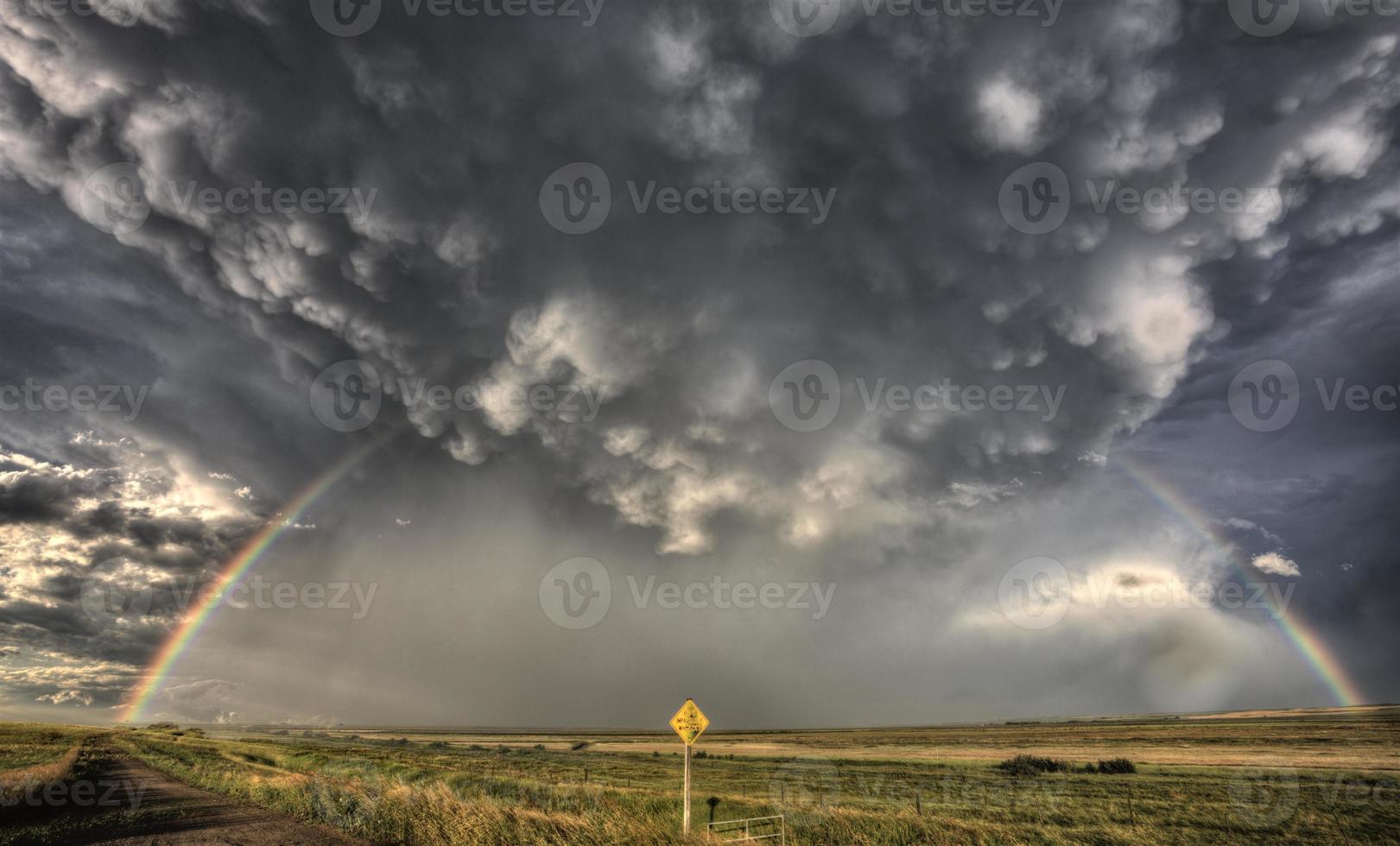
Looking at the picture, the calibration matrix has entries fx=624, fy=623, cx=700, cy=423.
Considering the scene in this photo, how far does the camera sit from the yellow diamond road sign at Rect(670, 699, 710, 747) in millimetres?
16250

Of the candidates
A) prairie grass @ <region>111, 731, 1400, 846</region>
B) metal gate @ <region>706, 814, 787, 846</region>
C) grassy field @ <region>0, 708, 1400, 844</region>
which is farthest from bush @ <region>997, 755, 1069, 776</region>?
metal gate @ <region>706, 814, 787, 846</region>

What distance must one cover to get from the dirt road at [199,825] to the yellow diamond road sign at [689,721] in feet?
26.6

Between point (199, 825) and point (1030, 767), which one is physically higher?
point (199, 825)

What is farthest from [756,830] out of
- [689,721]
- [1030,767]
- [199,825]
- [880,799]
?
[1030,767]

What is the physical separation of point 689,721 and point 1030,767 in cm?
4493

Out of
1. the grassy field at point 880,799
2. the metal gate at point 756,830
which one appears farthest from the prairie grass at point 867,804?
the metal gate at point 756,830

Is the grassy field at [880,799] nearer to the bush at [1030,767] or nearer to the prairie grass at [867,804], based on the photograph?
the prairie grass at [867,804]

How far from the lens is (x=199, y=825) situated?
18125mm

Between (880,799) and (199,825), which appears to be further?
(880,799)

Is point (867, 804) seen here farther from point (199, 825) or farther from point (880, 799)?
point (199, 825)

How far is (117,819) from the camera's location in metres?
18.9

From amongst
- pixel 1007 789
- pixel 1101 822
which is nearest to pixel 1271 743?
pixel 1007 789

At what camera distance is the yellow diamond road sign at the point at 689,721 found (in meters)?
16.2

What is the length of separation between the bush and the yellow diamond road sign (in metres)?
39.7
